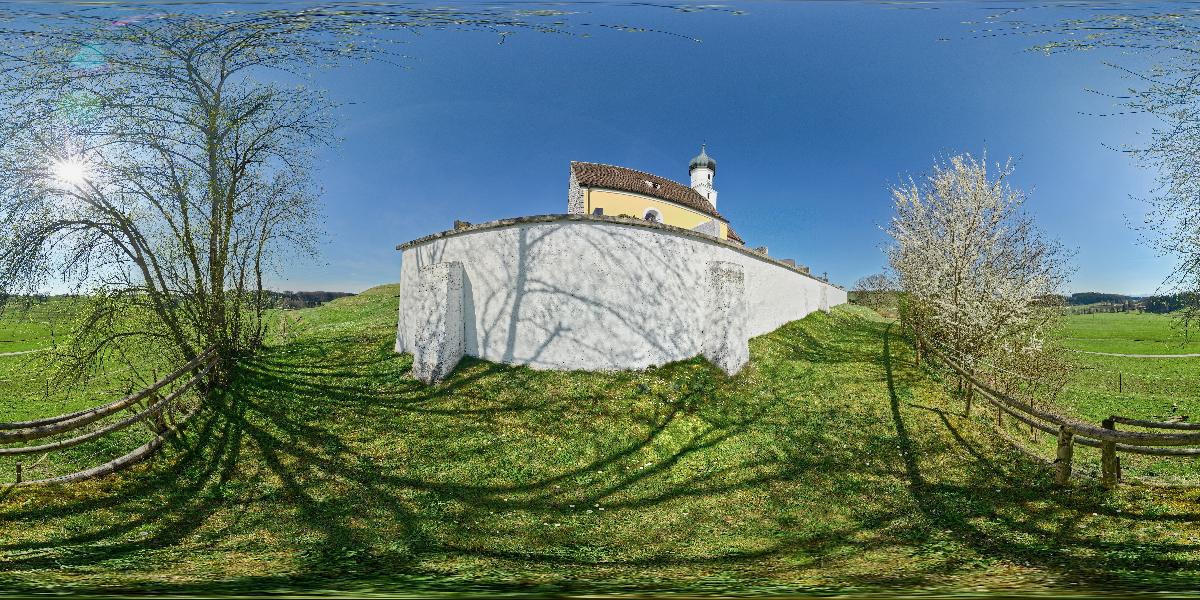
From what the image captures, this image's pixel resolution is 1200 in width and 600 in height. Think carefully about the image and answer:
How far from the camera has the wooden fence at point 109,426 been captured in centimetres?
393

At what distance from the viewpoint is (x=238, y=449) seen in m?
5.25

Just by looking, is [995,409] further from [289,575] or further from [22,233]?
[22,233]

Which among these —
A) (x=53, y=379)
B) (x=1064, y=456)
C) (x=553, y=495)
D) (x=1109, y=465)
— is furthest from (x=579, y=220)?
(x=53, y=379)

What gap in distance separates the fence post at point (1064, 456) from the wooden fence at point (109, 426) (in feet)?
38.3

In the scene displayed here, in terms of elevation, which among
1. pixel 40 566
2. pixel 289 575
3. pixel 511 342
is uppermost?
pixel 511 342

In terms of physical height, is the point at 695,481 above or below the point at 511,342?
below

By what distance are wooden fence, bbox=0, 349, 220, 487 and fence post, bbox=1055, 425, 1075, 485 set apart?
38.3ft

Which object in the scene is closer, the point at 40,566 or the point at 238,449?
the point at 40,566

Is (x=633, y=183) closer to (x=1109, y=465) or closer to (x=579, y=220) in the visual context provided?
(x=579, y=220)

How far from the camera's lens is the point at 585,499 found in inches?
177

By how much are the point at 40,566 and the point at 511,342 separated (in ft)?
21.9

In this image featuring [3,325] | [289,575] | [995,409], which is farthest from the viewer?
[995,409]

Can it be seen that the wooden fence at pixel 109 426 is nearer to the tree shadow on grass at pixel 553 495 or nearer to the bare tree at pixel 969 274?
the tree shadow on grass at pixel 553 495

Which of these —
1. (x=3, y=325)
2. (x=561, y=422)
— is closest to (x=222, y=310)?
(x=3, y=325)
